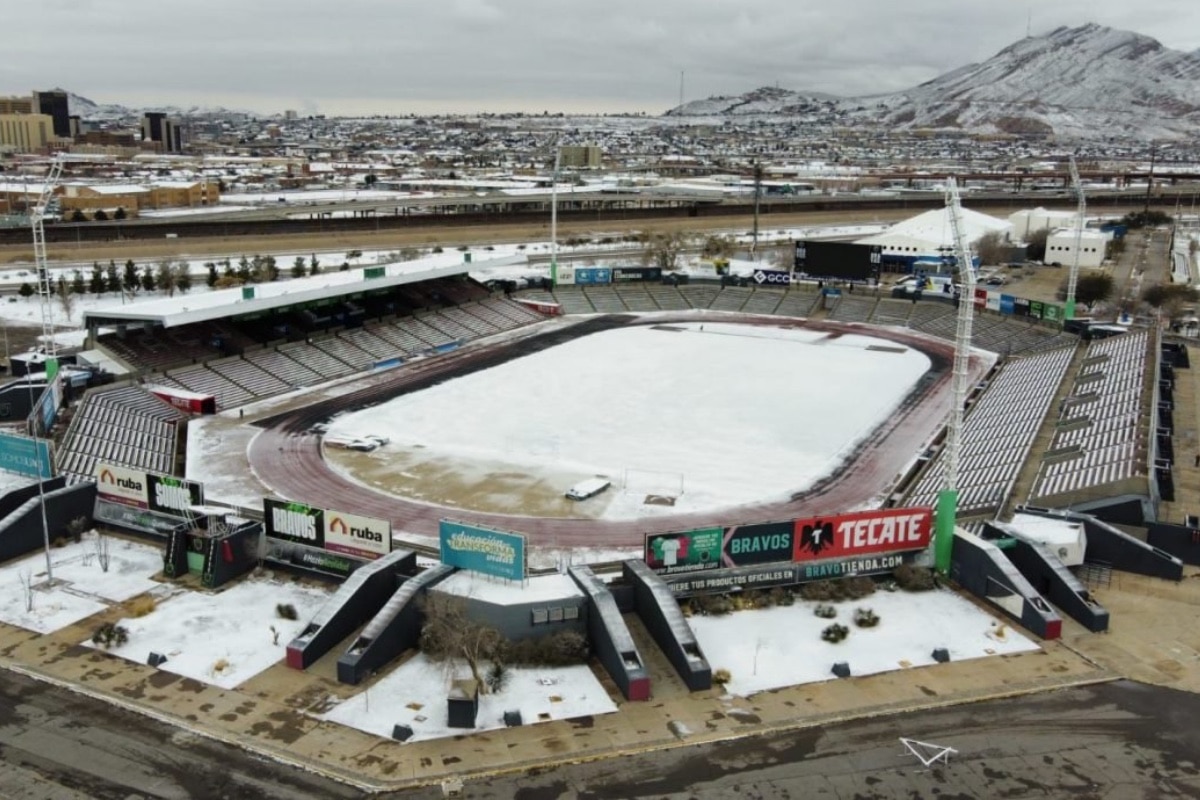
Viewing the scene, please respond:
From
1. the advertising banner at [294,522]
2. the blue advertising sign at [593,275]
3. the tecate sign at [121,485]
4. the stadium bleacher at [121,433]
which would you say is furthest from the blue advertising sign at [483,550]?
the blue advertising sign at [593,275]

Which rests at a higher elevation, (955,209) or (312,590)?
(955,209)

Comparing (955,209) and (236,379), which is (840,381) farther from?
(236,379)

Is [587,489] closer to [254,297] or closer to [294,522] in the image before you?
[294,522]

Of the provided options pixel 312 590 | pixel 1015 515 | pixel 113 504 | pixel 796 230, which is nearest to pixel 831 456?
pixel 1015 515

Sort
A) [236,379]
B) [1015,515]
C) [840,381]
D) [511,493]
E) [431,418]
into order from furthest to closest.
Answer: [840,381] → [236,379] → [431,418] → [511,493] → [1015,515]

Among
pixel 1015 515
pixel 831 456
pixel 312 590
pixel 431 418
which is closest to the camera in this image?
pixel 312 590

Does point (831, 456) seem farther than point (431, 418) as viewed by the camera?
No
